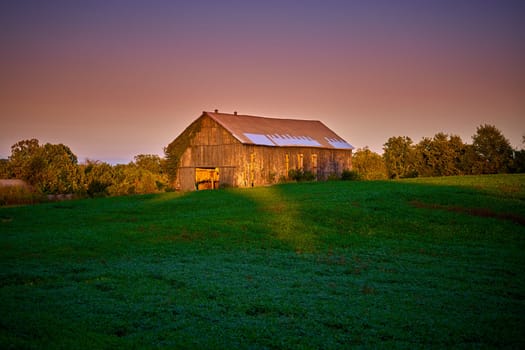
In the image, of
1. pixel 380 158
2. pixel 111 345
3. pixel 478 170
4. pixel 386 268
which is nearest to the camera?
pixel 111 345

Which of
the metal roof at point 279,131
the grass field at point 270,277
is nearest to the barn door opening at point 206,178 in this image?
the metal roof at point 279,131

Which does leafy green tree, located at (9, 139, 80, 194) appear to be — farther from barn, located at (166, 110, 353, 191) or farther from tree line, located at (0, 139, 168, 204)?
barn, located at (166, 110, 353, 191)

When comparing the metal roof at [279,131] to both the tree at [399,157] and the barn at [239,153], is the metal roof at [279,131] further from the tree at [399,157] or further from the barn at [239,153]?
the tree at [399,157]

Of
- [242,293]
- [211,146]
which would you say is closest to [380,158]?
[211,146]

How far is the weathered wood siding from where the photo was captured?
45.6 metres

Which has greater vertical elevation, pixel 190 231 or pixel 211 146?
pixel 211 146

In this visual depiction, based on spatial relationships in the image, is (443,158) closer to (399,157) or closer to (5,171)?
(399,157)

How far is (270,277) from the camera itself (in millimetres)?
12336

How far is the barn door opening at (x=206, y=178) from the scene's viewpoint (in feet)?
158

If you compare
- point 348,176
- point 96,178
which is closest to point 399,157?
point 348,176

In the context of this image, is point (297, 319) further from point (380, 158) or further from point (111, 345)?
point (380, 158)

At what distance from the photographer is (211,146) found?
1855 inches

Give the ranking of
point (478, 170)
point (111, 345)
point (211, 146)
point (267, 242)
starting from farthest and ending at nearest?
point (478, 170) < point (211, 146) < point (267, 242) < point (111, 345)

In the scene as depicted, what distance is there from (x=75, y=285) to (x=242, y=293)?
12.6ft
